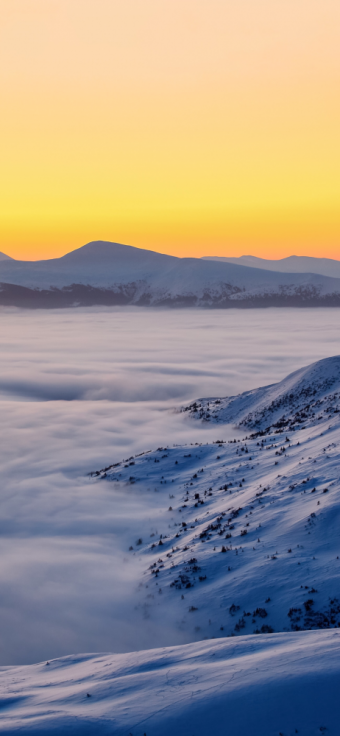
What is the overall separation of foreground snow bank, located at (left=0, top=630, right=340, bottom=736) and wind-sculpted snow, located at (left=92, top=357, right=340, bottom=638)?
9.64 feet

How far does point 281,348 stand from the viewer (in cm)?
13538

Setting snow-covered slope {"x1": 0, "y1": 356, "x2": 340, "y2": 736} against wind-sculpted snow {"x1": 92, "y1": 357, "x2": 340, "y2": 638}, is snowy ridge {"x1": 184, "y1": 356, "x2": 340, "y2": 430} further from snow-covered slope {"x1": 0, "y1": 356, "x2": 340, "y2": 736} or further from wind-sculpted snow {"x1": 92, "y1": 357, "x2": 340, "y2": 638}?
snow-covered slope {"x1": 0, "y1": 356, "x2": 340, "y2": 736}

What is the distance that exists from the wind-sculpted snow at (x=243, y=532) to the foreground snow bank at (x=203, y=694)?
294cm

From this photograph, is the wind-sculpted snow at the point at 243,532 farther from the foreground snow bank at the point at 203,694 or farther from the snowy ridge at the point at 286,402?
the snowy ridge at the point at 286,402

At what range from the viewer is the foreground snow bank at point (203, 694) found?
7098 mm

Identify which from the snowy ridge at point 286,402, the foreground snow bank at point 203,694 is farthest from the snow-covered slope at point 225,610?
the snowy ridge at point 286,402

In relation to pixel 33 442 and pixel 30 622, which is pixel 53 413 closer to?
pixel 33 442

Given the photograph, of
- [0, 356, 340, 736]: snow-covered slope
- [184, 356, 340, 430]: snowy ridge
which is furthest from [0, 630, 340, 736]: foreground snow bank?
[184, 356, 340, 430]: snowy ridge

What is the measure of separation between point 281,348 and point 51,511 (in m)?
116

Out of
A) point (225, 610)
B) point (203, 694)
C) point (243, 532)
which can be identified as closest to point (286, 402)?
point (243, 532)

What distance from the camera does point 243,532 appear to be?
17.5 meters

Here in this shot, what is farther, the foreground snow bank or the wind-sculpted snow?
the wind-sculpted snow

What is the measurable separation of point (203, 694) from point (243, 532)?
9895 millimetres

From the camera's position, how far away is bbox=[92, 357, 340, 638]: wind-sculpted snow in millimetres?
13089
